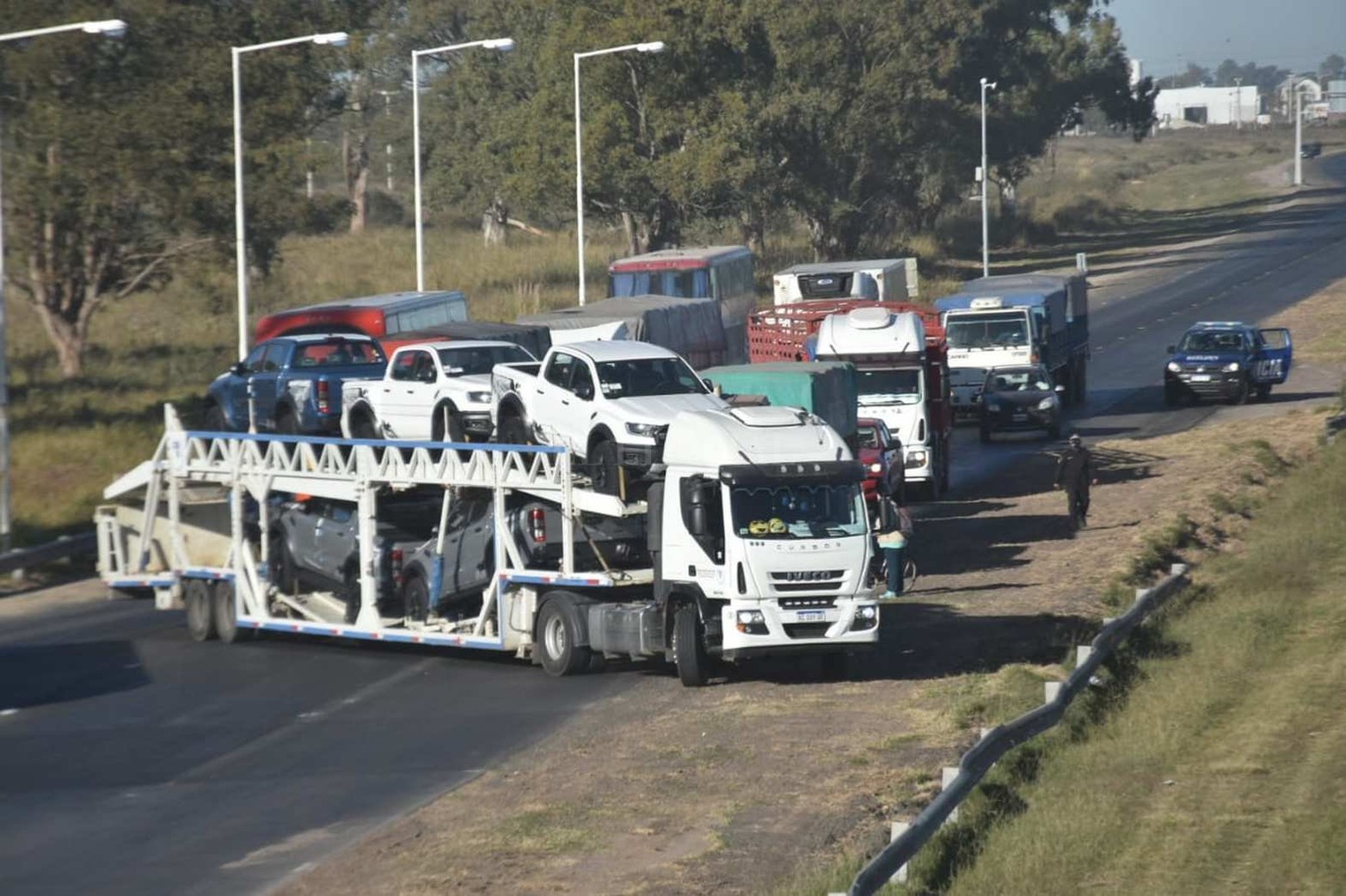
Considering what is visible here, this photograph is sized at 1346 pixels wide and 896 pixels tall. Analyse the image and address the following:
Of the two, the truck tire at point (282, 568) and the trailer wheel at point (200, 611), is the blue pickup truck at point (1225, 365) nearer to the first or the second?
the truck tire at point (282, 568)

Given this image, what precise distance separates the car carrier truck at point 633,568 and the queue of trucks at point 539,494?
27 millimetres

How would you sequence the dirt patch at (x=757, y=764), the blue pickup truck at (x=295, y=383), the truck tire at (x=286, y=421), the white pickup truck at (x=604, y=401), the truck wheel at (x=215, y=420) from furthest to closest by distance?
the truck wheel at (x=215, y=420) < the truck tire at (x=286, y=421) < the blue pickup truck at (x=295, y=383) < the white pickup truck at (x=604, y=401) < the dirt patch at (x=757, y=764)

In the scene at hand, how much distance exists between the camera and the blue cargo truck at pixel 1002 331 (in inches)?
1727

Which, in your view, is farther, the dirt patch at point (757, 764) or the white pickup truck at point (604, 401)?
the white pickup truck at point (604, 401)

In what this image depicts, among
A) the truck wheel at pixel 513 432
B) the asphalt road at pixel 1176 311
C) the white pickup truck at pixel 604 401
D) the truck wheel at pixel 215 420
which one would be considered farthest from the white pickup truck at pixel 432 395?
the asphalt road at pixel 1176 311

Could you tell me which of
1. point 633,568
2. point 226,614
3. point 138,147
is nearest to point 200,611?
point 226,614

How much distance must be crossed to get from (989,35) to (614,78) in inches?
1568

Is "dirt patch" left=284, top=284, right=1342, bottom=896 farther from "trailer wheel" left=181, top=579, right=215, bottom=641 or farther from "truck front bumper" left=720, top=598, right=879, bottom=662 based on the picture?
"trailer wheel" left=181, top=579, right=215, bottom=641

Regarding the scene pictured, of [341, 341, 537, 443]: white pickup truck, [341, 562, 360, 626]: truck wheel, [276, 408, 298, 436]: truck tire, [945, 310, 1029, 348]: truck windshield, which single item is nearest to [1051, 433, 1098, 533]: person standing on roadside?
[341, 341, 537, 443]: white pickup truck

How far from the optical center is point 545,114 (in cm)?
7050

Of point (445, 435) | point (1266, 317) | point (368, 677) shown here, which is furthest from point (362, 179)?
point (368, 677)

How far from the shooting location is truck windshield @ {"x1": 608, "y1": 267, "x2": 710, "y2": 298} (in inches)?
1900

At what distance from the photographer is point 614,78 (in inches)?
2758

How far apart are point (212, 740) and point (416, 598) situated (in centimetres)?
410
